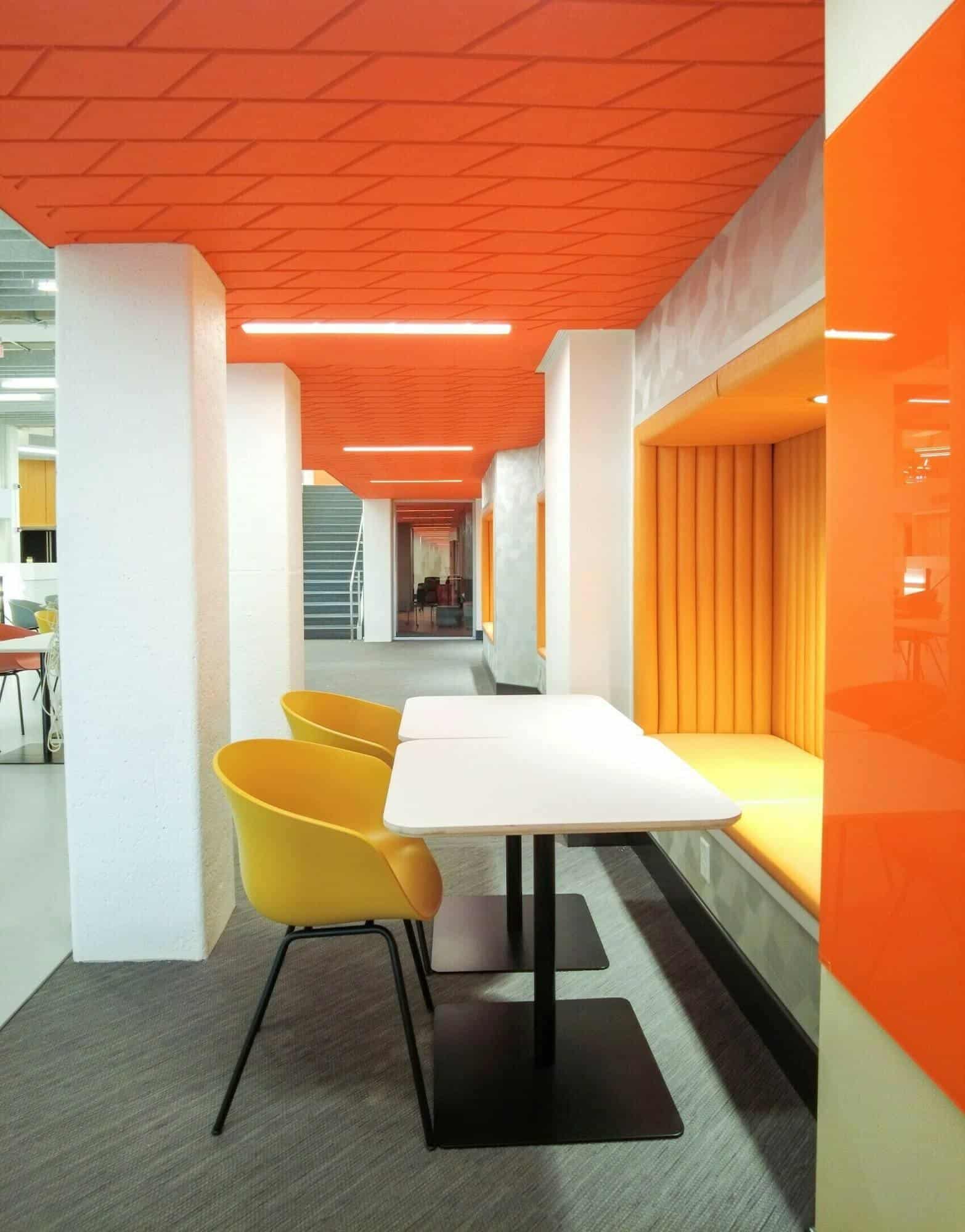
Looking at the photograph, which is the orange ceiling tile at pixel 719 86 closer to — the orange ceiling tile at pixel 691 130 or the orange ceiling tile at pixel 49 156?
the orange ceiling tile at pixel 691 130

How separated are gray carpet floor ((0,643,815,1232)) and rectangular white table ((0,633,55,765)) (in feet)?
10.8

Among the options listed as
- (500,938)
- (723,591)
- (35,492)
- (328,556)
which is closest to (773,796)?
(500,938)

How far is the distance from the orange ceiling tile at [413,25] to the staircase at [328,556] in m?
12.9

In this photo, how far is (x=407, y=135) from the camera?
7.67 ft

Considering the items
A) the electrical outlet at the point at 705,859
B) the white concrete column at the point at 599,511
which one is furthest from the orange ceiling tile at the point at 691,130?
the electrical outlet at the point at 705,859

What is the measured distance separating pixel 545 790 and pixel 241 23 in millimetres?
1925

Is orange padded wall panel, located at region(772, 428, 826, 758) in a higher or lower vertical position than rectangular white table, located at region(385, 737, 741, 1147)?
higher

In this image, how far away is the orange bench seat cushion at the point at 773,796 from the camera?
2.49 meters

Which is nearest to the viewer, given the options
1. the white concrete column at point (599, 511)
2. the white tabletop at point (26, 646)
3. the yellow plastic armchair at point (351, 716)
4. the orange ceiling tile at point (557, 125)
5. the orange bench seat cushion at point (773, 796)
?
the orange ceiling tile at point (557, 125)

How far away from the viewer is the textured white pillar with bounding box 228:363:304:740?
5000 mm

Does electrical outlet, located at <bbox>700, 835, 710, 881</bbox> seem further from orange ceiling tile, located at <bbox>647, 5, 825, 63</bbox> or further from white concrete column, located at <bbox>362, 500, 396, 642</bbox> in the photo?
white concrete column, located at <bbox>362, 500, 396, 642</bbox>

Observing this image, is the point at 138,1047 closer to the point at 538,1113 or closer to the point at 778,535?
the point at 538,1113

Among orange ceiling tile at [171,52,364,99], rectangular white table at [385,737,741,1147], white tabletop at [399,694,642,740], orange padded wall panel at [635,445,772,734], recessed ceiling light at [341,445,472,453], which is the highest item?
recessed ceiling light at [341,445,472,453]

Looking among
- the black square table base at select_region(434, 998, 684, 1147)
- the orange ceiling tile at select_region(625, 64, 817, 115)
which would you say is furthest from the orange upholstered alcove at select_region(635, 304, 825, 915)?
the orange ceiling tile at select_region(625, 64, 817, 115)
